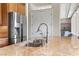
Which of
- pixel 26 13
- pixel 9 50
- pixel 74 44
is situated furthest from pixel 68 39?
pixel 9 50

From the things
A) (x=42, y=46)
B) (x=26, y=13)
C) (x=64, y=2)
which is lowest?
(x=42, y=46)

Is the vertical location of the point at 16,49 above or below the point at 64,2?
below

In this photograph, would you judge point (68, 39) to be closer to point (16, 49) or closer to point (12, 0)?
point (16, 49)

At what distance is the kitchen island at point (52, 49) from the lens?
1585 mm

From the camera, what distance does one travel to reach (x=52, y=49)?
159cm

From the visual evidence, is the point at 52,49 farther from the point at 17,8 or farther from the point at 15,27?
the point at 17,8

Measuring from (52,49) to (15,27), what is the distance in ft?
1.41

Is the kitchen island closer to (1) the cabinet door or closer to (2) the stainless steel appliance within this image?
(2) the stainless steel appliance

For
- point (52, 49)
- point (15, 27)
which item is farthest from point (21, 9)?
point (52, 49)

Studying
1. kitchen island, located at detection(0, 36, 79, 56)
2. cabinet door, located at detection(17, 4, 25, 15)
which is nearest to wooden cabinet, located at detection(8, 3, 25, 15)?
cabinet door, located at detection(17, 4, 25, 15)

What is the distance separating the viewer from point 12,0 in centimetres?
163

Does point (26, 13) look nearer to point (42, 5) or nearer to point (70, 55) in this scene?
point (42, 5)

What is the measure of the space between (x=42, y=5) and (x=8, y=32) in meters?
0.43

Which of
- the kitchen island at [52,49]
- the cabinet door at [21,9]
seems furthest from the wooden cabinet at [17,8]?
the kitchen island at [52,49]
